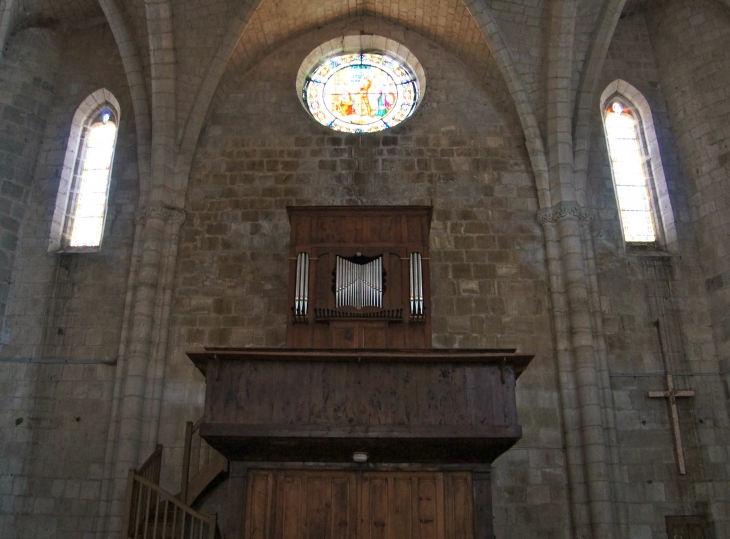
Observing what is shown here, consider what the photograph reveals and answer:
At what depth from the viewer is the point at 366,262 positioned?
1297cm

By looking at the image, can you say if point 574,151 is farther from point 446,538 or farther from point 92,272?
point 92,272

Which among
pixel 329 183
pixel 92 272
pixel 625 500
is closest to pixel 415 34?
pixel 329 183

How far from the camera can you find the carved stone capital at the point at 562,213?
1421cm

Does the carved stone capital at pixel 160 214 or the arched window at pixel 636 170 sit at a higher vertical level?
the arched window at pixel 636 170

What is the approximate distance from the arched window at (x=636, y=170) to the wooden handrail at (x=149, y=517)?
9249 mm

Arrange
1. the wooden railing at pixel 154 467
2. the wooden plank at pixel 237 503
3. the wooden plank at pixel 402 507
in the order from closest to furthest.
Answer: the wooden plank at pixel 237 503 → the wooden plank at pixel 402 507 → the wooden railing at pixel 154 467

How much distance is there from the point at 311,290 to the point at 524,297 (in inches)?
155

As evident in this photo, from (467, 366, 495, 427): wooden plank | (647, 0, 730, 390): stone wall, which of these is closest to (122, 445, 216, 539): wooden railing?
(467, 366, 495, 427): wooden plank

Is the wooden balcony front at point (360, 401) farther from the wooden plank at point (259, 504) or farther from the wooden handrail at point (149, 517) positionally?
the wooden handrail at point (149, 517)

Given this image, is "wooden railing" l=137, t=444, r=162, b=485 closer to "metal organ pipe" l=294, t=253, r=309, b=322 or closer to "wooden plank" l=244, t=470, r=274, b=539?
"wooden plank" l=244, t=470, r=274, b=539

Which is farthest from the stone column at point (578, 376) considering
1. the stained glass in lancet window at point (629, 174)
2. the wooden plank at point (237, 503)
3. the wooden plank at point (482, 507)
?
the wooden plank at point (237, 503)

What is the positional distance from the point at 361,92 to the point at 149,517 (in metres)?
9.53

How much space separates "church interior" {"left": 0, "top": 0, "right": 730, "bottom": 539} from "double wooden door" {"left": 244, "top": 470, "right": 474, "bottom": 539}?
29 millimetres

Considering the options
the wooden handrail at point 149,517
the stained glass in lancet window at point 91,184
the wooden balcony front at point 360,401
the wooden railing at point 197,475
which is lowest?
the wooden handrail at point 149,517
